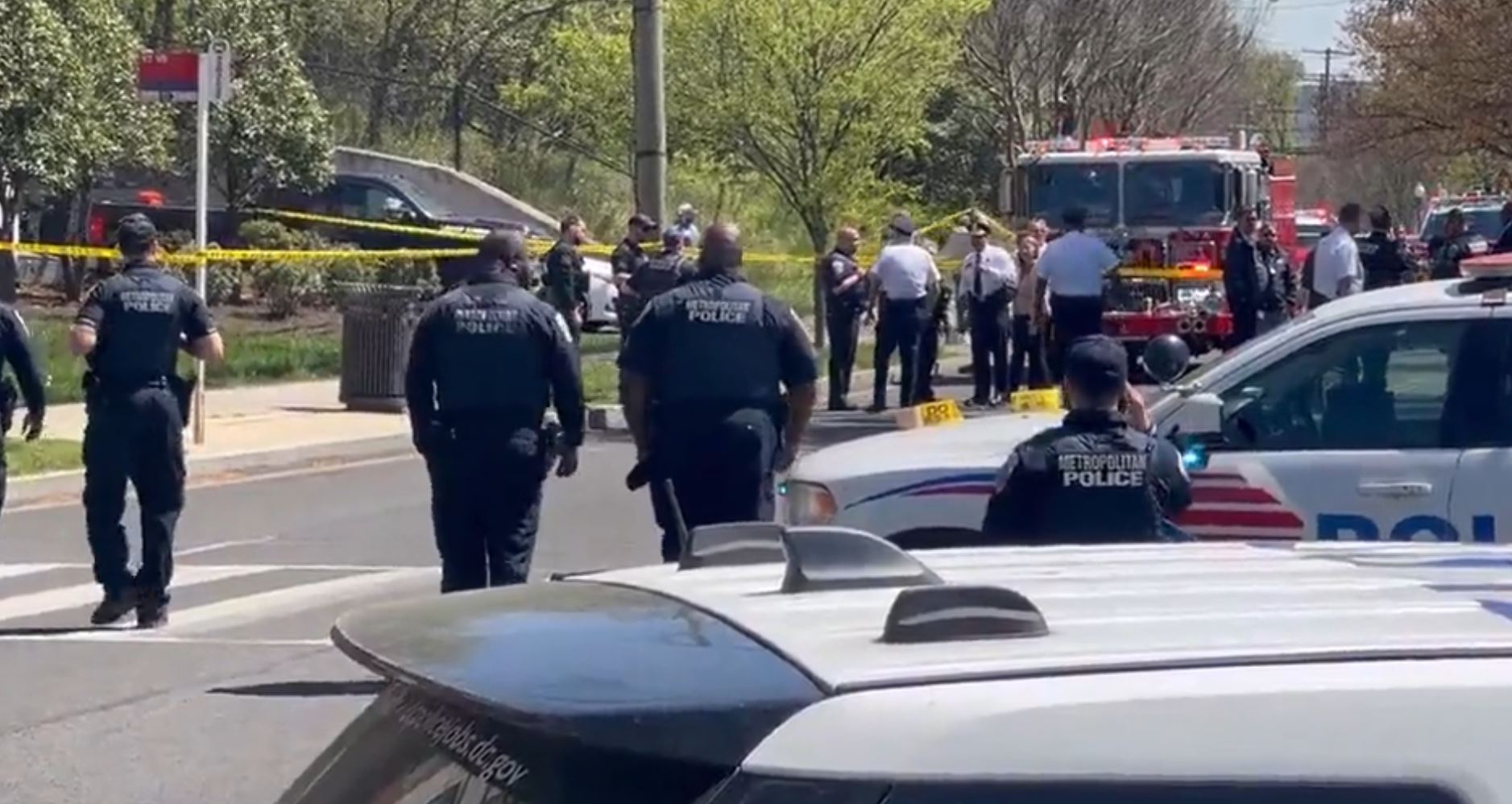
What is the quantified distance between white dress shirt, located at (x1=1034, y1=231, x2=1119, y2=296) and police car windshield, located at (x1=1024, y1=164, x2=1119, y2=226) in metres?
6.16

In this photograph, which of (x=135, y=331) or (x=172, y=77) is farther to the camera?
(x=172, y=77)

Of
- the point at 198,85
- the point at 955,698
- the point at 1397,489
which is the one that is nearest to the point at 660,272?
the point at 198,85

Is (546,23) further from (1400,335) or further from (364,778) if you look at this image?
(364,778)

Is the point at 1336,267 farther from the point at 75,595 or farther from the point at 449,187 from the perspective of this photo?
the point at 449,187

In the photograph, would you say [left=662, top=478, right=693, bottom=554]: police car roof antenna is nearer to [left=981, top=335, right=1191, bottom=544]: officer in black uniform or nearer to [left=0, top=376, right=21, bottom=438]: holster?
[left=981, top=335, right=1191, bottom=544]: officer in black uniform

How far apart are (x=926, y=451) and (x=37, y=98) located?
2143cm

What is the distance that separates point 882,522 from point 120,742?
2.83 metres

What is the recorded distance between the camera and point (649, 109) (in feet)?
69.7

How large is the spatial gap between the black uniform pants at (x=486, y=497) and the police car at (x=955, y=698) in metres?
6.40

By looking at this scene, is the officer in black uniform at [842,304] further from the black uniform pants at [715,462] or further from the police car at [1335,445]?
the police car at [1335,445]

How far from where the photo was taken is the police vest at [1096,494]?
691cm

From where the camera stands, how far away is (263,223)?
1300 inches

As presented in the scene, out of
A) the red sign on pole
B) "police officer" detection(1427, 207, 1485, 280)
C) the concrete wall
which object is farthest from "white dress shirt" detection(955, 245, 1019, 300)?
the concrete wall

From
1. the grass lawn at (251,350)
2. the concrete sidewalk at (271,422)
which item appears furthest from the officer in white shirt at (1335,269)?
the grass lawn at (251,350)
